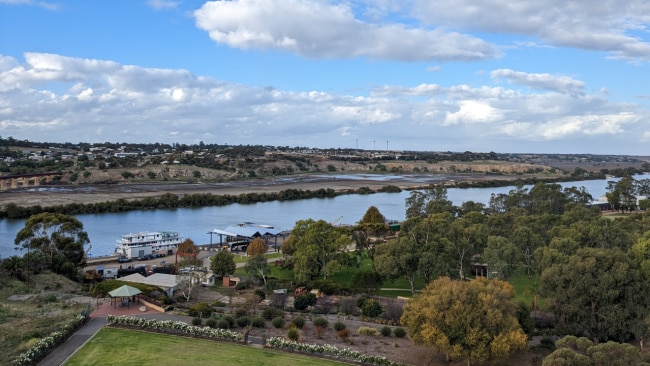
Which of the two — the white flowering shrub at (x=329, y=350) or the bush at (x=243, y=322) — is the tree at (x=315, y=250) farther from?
the white flowering shrub at (x=329, y=350)

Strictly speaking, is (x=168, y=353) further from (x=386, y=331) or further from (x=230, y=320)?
(x=386, y=331)

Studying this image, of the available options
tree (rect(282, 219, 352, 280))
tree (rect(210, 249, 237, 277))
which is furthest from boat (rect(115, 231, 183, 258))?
tree (rect(282, 219, 352, 280))

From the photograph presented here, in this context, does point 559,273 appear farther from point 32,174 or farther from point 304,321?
point 32,174

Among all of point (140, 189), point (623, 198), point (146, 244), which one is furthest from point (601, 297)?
point (140, 189)

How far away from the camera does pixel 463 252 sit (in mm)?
32812

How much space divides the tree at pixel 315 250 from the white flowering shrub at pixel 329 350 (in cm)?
1159

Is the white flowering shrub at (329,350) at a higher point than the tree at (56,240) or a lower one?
lower

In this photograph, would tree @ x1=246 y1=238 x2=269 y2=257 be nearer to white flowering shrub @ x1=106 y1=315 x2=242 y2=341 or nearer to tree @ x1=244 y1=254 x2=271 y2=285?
tree @ x1=244 y1=254 x2=271 y2=285

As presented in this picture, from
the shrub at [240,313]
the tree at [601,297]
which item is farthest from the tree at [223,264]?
the tree at [601,297]

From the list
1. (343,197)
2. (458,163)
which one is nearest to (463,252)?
(343,197)

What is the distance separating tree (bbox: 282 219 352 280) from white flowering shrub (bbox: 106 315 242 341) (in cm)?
1113

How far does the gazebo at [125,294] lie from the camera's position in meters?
25.6

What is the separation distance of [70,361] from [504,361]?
1581 centimetres

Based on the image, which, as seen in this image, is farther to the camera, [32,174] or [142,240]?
[32,174]
